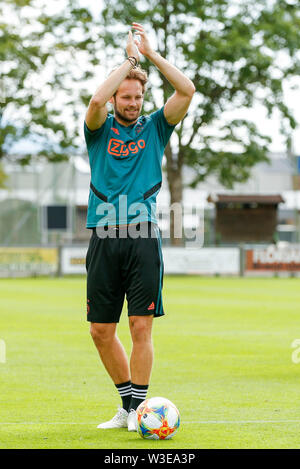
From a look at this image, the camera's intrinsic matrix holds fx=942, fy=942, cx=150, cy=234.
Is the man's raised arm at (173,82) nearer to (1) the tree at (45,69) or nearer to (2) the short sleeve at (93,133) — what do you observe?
(2) the short sleeve at (93,133)

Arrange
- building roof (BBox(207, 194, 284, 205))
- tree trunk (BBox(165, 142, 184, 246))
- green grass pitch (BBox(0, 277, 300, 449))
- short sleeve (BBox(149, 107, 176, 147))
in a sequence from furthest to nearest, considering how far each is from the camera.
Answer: tree trunk (BBox(165, 142, 184, 246)) → building roof (BBox(207, 194, 284, 205)) → short sleeve (BBox(149, 107, 176, 147)) → green grass pitch (BBox(0, 277, 300, 449))

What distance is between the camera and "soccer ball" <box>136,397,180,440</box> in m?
5.96

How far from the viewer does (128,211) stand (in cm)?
641

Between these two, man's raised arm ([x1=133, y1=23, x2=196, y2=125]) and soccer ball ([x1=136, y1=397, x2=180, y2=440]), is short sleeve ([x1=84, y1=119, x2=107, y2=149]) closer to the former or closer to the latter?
man's raised arm ([x1=133, y1=23, x2=196, y2=125])

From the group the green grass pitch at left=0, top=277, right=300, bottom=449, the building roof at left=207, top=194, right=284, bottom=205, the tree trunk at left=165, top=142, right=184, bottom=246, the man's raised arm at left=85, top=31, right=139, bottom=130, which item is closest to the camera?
the green grass pitch at left=0, top=277, right=300, bottom=449

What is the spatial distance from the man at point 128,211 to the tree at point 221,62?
33.2 meters

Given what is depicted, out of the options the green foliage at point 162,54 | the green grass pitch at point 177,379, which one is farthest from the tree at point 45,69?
the green grass pitch at point 177,379

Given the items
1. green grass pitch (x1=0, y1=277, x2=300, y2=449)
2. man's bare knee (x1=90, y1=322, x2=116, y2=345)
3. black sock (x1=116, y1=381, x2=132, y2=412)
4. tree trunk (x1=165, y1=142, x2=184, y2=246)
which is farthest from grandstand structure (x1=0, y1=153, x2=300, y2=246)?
man's bare knee (x1=90, y1=322, x2=116, y2=345)

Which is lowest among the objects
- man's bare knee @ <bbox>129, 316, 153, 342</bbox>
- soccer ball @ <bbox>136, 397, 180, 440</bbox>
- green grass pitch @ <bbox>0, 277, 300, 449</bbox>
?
green grass pitch @ <bbox>0, 277, 300, 449</bbox>

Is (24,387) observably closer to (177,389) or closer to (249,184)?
(177,389)

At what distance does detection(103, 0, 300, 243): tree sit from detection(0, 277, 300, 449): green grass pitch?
2408 centimetres

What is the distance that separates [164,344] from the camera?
12453 mm

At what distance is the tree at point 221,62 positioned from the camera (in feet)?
136

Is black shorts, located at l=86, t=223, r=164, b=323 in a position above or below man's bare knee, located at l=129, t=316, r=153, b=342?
above
